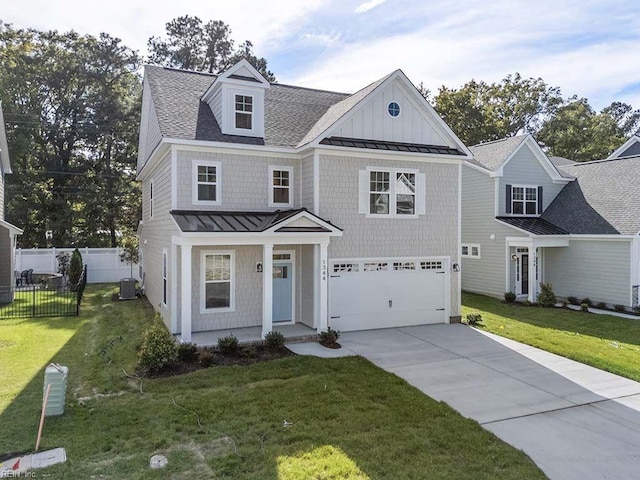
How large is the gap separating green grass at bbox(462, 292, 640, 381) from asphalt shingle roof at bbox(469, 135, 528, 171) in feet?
21.0

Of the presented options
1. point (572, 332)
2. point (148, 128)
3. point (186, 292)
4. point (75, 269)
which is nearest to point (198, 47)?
point (148, 128)

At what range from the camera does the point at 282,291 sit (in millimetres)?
13477

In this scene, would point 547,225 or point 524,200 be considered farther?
point 524,200

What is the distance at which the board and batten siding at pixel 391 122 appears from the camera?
13.3 m

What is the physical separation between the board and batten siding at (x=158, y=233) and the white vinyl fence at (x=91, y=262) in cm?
522

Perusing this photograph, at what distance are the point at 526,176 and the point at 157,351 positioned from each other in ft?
60.7

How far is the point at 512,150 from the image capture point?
20.2m

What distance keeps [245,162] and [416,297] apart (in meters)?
6.91

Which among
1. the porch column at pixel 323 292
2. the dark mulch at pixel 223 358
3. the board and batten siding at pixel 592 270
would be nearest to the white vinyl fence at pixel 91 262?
the porch column at pixel 323 292

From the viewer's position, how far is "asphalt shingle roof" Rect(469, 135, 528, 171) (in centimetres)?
2017

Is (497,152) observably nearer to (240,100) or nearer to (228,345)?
(240,100)

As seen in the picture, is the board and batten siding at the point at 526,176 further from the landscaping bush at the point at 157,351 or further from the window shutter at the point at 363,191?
the landscaping bush at the point at 157,351

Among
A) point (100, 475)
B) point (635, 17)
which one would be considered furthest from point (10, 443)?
point (635, 17)

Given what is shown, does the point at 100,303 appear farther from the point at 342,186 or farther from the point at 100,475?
the point at 100,475
